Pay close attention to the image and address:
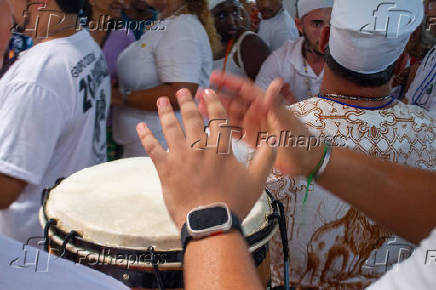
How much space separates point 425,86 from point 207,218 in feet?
5.42

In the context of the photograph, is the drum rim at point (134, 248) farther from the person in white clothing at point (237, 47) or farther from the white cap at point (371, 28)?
the person in white clothing at point (237, 47)

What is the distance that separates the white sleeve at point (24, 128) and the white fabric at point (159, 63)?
703 millimetres

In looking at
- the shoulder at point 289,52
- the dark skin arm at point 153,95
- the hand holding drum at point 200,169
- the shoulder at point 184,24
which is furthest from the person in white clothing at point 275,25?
the hand holding drum at point 200,169

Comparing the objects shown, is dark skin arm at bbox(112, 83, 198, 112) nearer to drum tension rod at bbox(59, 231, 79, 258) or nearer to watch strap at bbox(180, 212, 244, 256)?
drum tension rod at bbox(59, 231, 79, 258)

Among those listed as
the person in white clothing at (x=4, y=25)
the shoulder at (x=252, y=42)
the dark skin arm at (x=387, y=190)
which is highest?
the person in white clothing at (x=4, y=25)

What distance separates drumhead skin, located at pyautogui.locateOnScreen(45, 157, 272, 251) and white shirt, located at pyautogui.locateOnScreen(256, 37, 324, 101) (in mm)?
1090

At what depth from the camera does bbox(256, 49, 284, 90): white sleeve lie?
2.12m

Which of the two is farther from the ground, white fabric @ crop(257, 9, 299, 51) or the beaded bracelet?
the beaded bracelet

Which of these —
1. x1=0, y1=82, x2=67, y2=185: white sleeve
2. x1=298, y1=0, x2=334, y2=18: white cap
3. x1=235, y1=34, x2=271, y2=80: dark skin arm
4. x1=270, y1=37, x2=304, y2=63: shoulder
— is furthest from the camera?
x1=235, y1=34, x2=271, y2=80: dark skin arm

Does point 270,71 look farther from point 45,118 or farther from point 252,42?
point 45,118

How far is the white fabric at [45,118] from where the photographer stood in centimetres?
124

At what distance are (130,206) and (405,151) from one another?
0.74m

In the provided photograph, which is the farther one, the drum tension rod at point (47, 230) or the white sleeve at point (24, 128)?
the white sleeve at point (24, 128)

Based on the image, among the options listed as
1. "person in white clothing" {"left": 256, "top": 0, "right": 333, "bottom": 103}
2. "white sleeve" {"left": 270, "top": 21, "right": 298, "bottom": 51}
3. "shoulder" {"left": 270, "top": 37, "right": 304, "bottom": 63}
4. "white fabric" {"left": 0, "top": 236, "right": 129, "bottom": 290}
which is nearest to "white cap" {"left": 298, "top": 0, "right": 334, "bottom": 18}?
"person in white clothing" {"left": 256, "top": 0, "right": 333, "bottom": 103}
